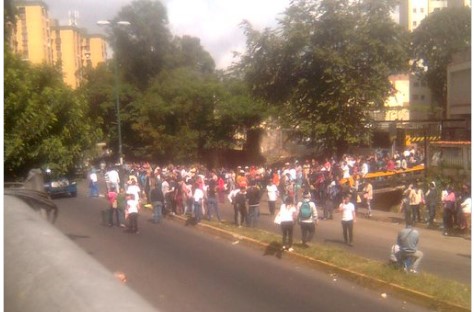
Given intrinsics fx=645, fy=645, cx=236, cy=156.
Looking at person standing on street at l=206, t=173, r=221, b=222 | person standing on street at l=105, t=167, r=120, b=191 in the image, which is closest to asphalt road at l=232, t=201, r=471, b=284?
person standing on street at l=206, t=173, r=221, b=222

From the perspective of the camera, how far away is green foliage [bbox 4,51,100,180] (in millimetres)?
7578

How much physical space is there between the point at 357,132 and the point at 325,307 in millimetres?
20932

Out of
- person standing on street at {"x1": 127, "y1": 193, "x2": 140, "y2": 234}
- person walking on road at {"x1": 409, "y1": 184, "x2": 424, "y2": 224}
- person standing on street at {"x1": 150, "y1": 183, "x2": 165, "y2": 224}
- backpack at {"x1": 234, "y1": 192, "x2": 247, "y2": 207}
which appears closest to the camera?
person standing on street at {"x1": 127, "y1": 193, "x2": 140, "y2": 234}

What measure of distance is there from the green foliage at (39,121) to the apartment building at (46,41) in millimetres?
733

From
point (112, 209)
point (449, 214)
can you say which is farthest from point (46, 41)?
point (449, 214)

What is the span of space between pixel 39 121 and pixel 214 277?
3.06 metres

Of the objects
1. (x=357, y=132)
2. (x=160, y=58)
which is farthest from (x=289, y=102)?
(x=160, y=58)

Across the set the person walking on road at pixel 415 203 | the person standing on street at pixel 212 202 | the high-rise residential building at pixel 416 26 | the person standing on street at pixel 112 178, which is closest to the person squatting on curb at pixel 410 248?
the person walking on road at pixel 415 203

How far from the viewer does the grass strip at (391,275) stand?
7.17m

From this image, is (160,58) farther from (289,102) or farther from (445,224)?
(289,102)

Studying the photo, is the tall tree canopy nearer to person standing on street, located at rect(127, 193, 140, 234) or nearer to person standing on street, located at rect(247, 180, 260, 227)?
person standing on street, located at rect(127, 193, 140, 234)

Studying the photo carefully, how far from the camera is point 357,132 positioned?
27.6 metres

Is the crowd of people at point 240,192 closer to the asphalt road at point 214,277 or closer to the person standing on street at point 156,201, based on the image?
the person standing on street at point 156,201

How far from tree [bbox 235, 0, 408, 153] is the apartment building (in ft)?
51.7
